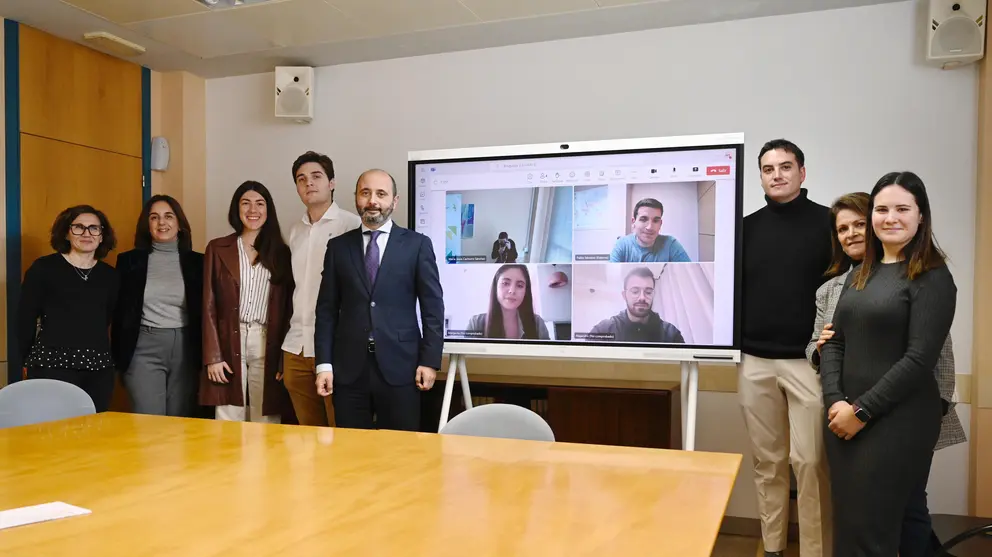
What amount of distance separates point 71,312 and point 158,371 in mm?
519

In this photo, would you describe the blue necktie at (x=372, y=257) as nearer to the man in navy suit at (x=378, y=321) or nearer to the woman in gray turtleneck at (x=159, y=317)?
the man in navy suit at (x=378, y=321)

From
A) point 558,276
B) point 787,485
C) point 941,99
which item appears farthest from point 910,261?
point 941,99

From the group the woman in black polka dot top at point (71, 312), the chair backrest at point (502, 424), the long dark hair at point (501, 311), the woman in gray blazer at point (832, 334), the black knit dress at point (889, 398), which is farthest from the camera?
the woman in black polka dot top at point (71, 312)

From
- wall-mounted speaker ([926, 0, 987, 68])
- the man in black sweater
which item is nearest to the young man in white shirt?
the man in black sweater

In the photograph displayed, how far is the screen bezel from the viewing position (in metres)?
3.32

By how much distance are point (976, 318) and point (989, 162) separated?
0.77 metres

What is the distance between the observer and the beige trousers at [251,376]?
4.00 m

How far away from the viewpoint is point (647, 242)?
11.3 ft

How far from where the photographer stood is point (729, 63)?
13.8ft

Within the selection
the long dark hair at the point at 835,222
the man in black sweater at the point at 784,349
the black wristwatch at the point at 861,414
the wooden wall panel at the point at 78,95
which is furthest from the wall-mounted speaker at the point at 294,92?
the black wristwatch at the point at 861,414

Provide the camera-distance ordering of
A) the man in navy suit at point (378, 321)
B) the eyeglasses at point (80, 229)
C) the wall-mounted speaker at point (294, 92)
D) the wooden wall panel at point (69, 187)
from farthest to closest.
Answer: the wall-mounted speaker at point (294, 92), the wooden wall panel at point (69, 187), the eyeglasses at point (80, 229), the man in navy suit at point (378, 321)

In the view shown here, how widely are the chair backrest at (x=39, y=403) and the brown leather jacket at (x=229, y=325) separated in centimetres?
108

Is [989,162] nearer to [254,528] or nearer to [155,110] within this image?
[254,528]

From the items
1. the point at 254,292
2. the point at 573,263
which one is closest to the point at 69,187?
the point at 254,292
